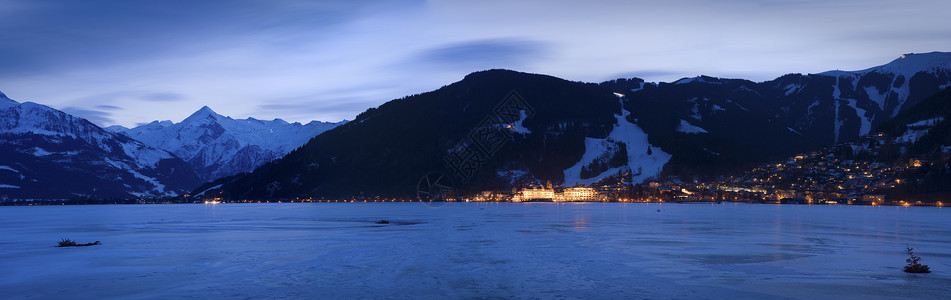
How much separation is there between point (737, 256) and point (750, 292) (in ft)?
61.5

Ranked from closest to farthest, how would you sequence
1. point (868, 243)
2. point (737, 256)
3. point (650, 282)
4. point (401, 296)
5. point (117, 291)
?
point (401, 296) → point (117, 291) → point (650, 282) → point (737, 256) → point (868, 243)

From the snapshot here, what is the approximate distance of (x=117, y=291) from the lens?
3412cm

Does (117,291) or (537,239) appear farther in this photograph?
(537,239)

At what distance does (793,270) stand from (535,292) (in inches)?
727

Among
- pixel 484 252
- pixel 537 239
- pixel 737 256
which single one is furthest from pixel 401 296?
pixel 537 239

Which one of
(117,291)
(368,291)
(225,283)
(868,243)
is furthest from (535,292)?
(868,243)

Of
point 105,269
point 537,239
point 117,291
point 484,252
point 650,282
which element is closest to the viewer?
point 117,291

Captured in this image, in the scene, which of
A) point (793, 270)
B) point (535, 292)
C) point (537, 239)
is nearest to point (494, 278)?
point (535, 292)

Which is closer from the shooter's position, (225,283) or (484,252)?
(225,283)

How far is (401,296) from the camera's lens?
104 feet

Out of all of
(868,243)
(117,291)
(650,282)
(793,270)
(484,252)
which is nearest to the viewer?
(117,291)

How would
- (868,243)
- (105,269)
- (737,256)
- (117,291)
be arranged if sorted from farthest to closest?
(868,243), (737,256), (105,269), (117,291)

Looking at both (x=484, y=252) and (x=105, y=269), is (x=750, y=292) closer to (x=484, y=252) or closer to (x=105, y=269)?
(x=484, y=252)

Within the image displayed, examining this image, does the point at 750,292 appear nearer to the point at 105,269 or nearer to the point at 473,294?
the point at 473,294
